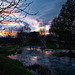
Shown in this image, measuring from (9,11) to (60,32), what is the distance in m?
20.5

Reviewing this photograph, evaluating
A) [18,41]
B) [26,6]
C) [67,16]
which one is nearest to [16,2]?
[26,6]

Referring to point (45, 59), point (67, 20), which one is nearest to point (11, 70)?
point (45, 59)

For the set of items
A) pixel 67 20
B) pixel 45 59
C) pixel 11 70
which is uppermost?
pixel 67 20

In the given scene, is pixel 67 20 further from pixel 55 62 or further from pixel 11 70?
pixel 11 70

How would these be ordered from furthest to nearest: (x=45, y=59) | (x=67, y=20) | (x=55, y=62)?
(x=67, y=20), (x=45, y=59), (x=55, y=62)

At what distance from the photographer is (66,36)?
2338 cm

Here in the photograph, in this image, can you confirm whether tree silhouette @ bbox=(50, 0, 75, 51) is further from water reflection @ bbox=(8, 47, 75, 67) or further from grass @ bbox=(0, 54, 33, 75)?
grass @ bbox=(0, 54, 33, 75)

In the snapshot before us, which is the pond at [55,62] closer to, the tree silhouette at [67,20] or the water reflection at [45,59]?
the water reflection at [45,59]

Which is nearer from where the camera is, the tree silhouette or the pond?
the pond

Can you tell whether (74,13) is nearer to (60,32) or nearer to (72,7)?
(72,7)

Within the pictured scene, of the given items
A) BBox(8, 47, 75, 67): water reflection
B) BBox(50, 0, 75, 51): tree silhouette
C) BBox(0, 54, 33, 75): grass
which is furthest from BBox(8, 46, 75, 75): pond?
BBox(50, 0, 75, 51): tree silhouette

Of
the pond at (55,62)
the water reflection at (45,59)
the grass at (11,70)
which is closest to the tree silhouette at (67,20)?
the water reflection at (45,59)

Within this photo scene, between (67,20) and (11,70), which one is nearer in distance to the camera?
(11,70)

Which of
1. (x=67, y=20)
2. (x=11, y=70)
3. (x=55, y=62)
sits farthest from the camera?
(x=67, y=20)
